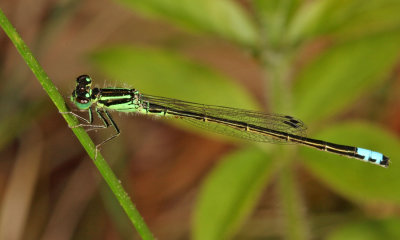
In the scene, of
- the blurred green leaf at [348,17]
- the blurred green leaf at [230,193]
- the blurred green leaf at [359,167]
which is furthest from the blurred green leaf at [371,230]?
the blurred green leaf at [348,17]

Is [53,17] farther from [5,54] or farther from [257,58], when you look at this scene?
[257,58]

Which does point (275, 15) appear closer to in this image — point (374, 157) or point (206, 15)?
point (206, 15)

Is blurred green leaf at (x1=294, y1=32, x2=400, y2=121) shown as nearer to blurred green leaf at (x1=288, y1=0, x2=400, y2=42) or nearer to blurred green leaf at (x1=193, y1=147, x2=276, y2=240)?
blurred green leaf at (x1=288, y1=0, x2=400, y2=42)

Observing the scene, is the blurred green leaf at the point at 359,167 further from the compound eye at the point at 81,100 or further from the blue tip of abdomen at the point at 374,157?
the compound eye at the point at 81,100

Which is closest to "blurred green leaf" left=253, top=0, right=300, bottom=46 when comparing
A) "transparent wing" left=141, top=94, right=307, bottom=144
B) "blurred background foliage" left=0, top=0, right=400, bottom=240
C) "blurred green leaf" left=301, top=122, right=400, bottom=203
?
"blurred background foliage" left=0, top=0, right=400, bottom=240

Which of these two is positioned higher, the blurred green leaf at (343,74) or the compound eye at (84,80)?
the compound eye at (84,80)

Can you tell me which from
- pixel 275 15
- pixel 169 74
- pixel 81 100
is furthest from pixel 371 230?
pixel 81 100
